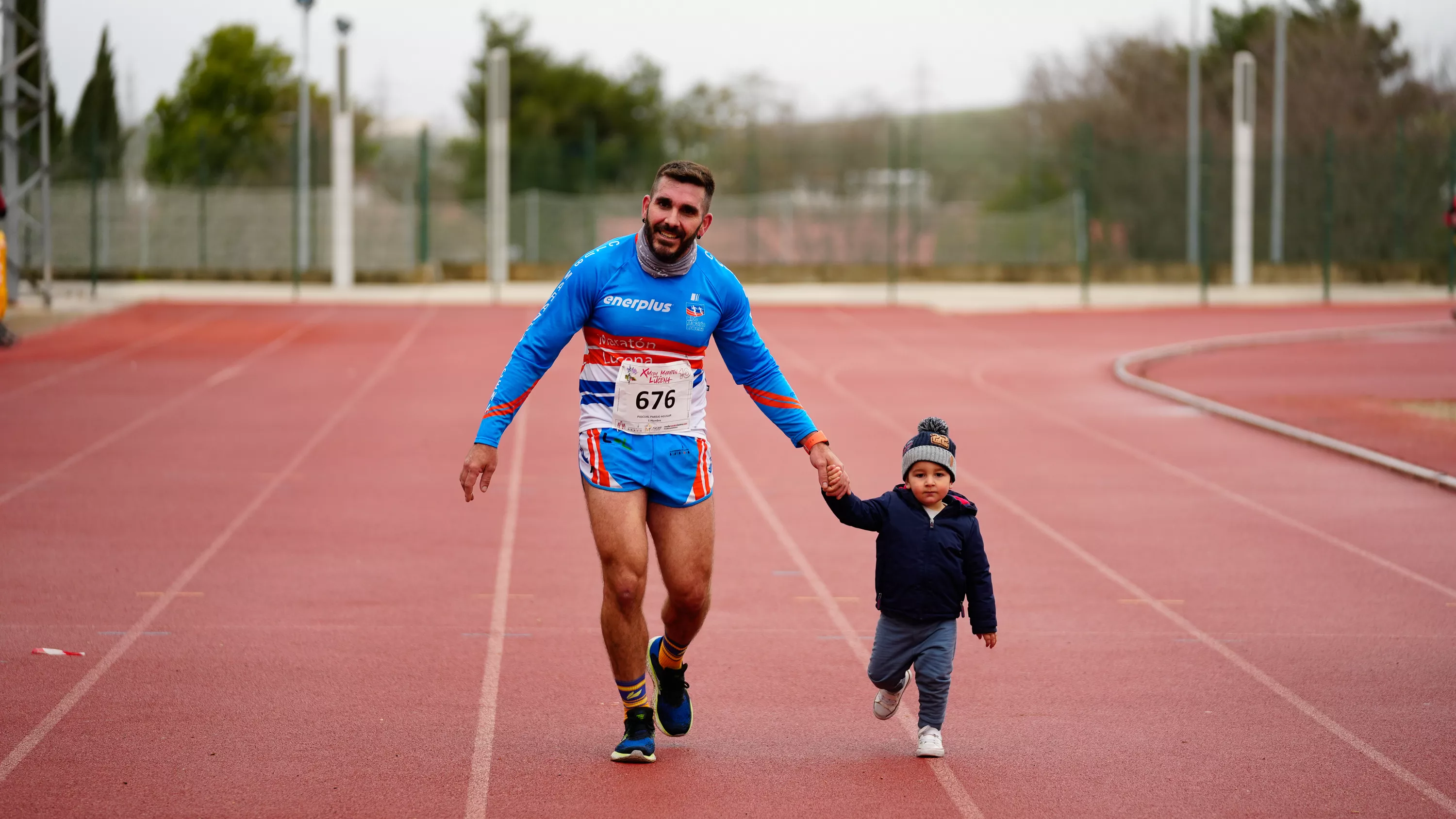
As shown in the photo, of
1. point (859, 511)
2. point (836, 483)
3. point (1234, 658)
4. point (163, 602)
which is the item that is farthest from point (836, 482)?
point (163, 602)

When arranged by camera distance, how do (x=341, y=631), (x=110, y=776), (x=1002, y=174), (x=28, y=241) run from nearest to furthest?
(x=110, y=776) < (x=341, y=631) < (x=28, y=241) < (x=1002, y=174)

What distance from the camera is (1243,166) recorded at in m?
37.5

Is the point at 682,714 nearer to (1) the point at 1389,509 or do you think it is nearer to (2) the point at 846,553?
(2) the point at 846,553

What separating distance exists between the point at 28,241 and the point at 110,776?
2989cm

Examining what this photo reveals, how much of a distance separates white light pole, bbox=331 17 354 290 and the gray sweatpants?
32.0 m

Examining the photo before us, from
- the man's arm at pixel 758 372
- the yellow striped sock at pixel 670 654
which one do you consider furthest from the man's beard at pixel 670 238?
the yellow striped sock at pixel 670 654

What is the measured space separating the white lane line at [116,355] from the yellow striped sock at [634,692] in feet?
42.3

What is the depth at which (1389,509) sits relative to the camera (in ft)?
36.0

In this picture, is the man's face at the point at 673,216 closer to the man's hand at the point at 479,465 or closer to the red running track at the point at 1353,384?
the man's hand at the point at 479,465

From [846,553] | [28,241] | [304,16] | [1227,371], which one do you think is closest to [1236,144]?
[1227,371]

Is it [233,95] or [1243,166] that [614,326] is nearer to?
[1243,166]

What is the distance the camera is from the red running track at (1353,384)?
564 inches

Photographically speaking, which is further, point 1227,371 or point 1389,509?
point 1227,371

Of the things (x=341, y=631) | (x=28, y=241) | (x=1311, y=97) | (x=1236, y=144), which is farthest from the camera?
(x=1311, y=97)
